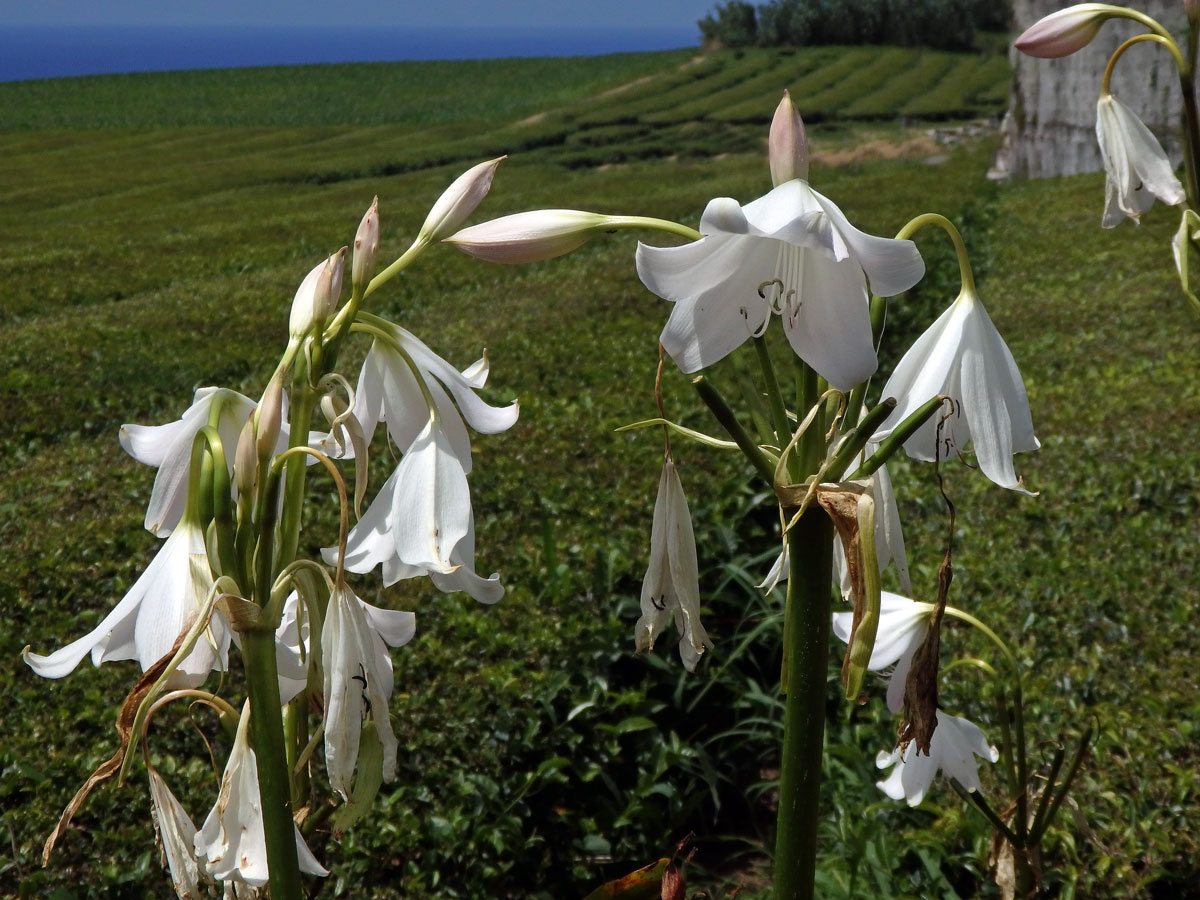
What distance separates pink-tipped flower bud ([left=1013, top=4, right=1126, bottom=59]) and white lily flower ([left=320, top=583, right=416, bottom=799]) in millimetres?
981

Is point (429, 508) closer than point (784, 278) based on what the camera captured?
Yes

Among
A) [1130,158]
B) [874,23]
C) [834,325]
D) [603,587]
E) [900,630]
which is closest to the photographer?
[834,325]

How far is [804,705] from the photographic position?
3.38 feet

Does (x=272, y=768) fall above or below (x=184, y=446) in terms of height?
below

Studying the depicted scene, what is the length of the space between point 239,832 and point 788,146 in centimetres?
79

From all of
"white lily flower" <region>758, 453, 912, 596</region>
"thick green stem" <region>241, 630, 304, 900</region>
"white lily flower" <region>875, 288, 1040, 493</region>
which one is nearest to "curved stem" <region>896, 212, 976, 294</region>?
"white lily flower" <region>875, 288, 1040, 493</region>

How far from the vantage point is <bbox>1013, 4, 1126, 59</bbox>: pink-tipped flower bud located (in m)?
1.27

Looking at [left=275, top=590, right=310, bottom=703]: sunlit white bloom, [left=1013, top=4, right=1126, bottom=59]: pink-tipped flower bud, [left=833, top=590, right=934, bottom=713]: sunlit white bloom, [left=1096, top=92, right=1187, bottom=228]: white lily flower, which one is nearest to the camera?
[left=275, top=590, right=310, bottom=703]: sunlit white bloom

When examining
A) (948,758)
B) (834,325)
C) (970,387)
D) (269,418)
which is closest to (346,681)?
(269,418)

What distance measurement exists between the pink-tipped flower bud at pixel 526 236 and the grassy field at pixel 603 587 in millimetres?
1720

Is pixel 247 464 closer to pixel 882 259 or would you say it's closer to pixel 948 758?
pixel 882 259

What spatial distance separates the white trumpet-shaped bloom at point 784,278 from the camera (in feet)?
2.97

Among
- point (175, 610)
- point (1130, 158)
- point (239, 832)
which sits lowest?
point (239, 832)

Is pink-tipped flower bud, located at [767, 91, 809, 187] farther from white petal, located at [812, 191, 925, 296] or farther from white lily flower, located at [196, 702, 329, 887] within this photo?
white lily flower, located at [196, 702, 329, 887]
